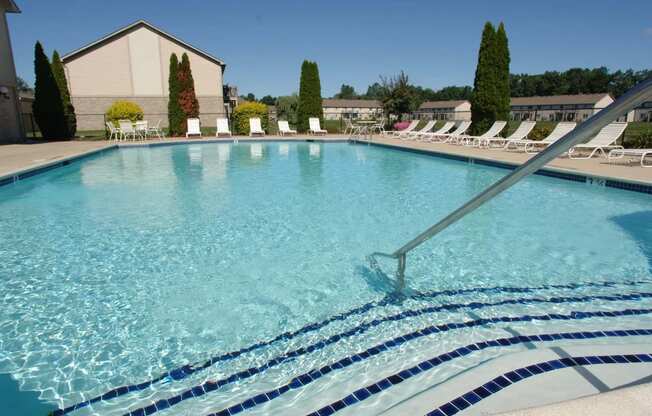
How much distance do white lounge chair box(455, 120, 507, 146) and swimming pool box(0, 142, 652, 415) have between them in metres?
5.90

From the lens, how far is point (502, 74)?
1448cm

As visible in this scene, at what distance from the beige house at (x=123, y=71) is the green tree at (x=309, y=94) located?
7.89m

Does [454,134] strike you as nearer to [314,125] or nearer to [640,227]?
[314,125]

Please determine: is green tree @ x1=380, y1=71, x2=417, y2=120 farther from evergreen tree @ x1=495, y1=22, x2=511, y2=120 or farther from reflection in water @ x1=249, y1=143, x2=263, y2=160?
reflection in water @ x1=249, y1=143, x2=263, y2=160

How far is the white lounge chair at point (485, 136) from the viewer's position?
13.0m

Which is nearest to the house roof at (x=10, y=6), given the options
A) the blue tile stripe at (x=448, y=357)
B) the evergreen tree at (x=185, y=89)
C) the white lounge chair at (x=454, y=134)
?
the evergreen tree at (x=185, y=89)

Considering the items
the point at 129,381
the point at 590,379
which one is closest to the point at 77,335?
the point at 129,381

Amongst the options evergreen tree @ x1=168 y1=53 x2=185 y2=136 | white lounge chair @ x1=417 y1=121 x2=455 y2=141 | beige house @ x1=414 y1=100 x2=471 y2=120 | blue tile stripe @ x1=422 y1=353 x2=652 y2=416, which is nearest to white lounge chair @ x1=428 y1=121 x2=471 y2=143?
white lounge chair @ x1=417 y1=121 x2=455 y2=141

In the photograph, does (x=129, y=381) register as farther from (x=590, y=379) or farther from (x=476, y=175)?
(x=476, y=175)

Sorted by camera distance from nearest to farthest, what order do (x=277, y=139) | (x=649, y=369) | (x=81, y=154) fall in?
(x=649, y=369) < (x=81, y=154) < (x=277, y=139)

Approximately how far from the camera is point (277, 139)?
58.0 feet

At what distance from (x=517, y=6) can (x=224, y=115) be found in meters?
18.5

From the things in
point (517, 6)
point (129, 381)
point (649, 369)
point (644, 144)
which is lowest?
point (129, 381)

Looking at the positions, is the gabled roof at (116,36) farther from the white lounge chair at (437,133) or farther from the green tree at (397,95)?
the white lounge chair at (437,133)
